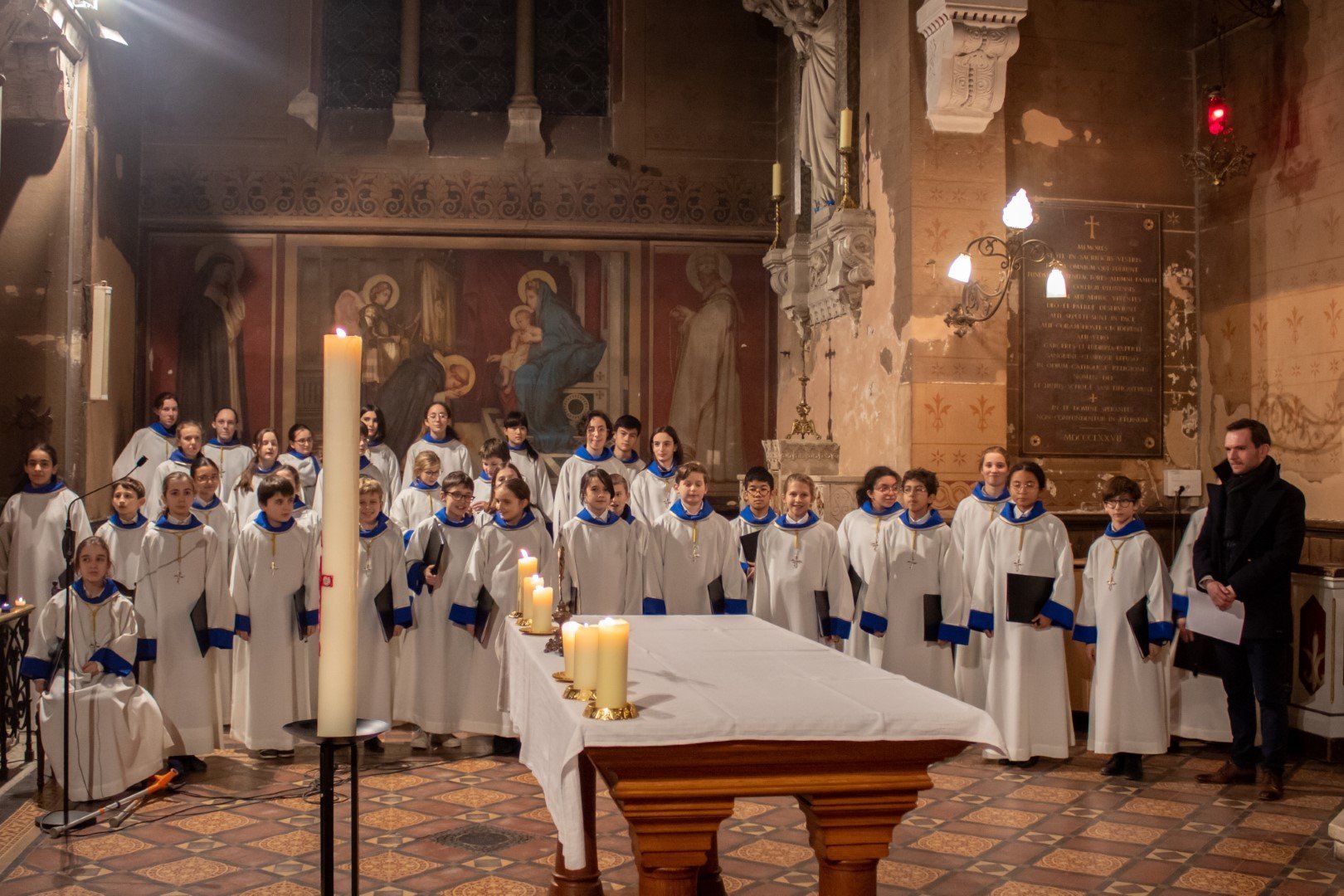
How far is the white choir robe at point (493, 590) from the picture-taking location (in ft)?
23.4

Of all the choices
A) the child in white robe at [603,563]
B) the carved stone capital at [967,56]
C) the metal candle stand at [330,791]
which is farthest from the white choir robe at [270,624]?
the metal candle stand at [330,791]

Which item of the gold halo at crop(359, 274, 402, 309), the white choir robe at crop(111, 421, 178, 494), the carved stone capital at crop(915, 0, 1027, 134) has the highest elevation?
the carved stone capital at crop(915, 0, 1027, 134)

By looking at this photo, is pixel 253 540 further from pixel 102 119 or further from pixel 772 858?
pixel 102 119

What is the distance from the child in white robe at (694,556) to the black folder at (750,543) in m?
0.19

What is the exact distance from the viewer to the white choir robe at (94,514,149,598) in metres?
6.98

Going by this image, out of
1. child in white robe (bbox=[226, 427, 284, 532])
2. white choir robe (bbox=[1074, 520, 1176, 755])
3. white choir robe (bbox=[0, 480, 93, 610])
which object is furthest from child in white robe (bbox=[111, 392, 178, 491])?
white choir robe (bbox=[1074, 520, 1176, 755])

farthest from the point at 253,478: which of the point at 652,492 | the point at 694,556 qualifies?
the point at 694,556

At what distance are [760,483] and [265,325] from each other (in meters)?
6.50

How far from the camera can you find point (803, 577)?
7.23m

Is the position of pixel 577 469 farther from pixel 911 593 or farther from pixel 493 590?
pixel 911 593

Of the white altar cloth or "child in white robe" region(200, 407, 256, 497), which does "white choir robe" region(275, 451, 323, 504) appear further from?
the white altar cloth

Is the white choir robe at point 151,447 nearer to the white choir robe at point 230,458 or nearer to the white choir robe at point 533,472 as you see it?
the white choir robe at point 230,458

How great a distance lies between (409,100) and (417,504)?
5.33 meters

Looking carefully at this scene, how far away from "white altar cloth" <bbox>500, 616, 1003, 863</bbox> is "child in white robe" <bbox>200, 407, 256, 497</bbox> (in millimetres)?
6936
